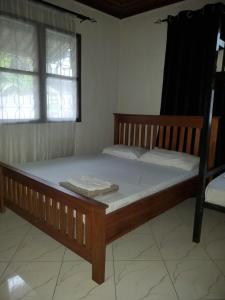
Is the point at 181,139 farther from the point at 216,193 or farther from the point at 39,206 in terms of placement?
the point at 39,206

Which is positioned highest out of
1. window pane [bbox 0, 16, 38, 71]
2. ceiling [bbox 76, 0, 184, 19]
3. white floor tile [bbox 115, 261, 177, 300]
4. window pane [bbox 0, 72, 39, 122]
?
ceiling [bbox 76, 0, 184, 19]

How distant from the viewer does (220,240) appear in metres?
2.19

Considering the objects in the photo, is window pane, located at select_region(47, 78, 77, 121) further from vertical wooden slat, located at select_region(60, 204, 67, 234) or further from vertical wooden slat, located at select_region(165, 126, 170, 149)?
vertical wooden slat, located at select_region(60, 204, 67, 234)

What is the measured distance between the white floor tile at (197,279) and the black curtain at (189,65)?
1.52m

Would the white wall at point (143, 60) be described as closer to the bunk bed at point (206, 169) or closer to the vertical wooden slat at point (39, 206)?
the bunk bed at point (206, 169)

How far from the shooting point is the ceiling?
321cm

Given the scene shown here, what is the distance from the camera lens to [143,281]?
5.45 ft

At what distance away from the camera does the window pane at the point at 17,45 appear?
2537 millimetres

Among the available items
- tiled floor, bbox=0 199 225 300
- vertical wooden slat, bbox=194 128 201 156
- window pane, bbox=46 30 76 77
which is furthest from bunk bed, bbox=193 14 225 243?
window pane, bbox=46 30 76 77

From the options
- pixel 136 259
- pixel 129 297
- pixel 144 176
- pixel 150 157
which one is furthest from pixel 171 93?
pixel 129 297

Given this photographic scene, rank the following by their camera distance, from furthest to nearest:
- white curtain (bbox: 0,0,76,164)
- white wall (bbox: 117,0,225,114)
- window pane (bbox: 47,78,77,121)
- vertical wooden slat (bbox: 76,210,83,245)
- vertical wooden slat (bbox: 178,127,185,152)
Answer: white wall (bbox: 117,0,225,114) → vertical wooden slat (bbox: 178,127,185,152) → window pane (bbox: 47,78,77,121) → white curtain (bbox: 0,0,76,164) → vertical wooden slat (bbox: 76,210,83,245)

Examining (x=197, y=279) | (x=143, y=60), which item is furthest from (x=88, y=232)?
(x=143, y=60)

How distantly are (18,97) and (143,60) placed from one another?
2004 mm

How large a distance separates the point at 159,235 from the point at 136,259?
46 centimetres
